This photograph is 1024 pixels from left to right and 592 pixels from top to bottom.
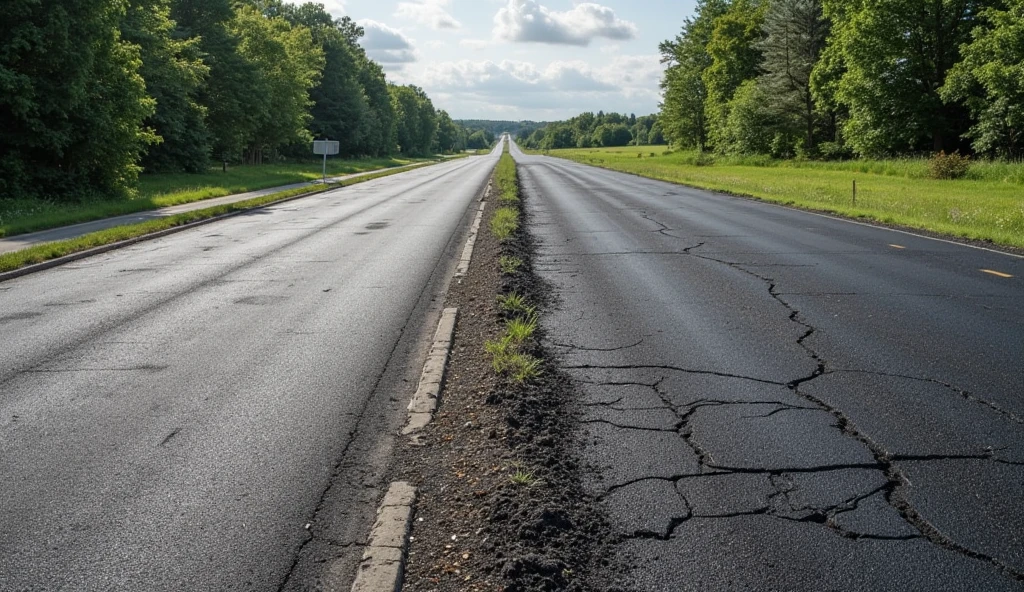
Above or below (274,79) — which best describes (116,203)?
below

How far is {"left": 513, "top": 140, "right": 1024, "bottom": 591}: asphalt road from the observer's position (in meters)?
3.37

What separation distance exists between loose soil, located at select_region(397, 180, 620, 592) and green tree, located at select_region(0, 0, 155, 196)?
20.9m

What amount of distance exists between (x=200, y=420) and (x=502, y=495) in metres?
2.45

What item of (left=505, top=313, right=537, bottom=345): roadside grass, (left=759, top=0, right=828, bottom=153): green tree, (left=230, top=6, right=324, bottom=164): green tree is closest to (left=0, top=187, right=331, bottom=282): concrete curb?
(left=505, top=313, right=537, bottom=345): roadside grass

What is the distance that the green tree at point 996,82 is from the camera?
33.6 metres

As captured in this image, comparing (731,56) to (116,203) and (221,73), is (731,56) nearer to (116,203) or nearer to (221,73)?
(221,73)

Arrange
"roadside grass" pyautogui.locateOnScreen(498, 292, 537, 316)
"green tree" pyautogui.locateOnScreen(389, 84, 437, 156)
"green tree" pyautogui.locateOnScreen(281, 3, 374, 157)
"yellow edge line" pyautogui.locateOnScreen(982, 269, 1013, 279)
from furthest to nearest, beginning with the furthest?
1. "green tree" pyautogui.locateOnScreen(389, 84, 437, 156)
2. "green tree" pyautogui.locateOnScreen(281, 3, 374, 157)
3. "yellow edge line" pyautogui.locateOnScreen(982, 269, 1013, 279)
4. "roadside grass" pyautogui.locateOnScreen(498, 292, 537, 316)

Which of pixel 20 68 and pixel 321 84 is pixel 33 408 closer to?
pixel 20 68

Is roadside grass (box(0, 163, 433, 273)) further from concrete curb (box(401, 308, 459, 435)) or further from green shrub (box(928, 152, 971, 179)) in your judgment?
green shrub (box(928, 152, 971, 179))

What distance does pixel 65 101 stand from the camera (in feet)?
73.9

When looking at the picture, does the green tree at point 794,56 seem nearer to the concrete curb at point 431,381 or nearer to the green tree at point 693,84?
the green tree at point 693,84

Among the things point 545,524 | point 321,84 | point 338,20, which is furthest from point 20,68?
point 338,20

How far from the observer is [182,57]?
41.4 m

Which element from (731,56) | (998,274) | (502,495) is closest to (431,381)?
(502,495)
